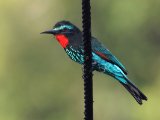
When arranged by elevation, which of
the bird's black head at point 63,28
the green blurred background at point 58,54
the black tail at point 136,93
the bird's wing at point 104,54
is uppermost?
the green blurred background at point 58,54

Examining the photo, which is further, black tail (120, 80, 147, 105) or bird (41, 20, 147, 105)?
bird (41, 20, 147, 105)

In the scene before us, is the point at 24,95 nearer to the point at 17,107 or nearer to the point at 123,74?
the point at 17,107

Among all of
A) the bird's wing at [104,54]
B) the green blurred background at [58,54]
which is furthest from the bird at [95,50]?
the green blurred background at [58,54]

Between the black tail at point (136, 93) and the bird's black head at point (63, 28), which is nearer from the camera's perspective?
the black tail at point (136, 93)

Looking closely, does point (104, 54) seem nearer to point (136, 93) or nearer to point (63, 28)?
point (63, 28)

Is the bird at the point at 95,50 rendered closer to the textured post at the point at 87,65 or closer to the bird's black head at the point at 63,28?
the bird's black head at the point at 63,28

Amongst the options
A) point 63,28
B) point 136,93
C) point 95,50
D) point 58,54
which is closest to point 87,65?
point 136,93

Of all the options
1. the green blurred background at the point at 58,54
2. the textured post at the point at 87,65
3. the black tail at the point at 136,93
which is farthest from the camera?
A: the green blurred background at the point at 58,54

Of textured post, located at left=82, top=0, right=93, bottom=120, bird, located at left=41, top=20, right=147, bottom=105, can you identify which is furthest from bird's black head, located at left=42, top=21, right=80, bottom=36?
textured post, located at left=82, top=0, right=93, bottom=120

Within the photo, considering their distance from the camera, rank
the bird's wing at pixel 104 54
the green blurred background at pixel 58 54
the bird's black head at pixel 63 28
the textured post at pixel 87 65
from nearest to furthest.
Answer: the textured post at pixel 87 65 < the bird's black head at pixel 63 28 < the bird's wing at pixel 104 54 < the green blurred background at pixel 58 54

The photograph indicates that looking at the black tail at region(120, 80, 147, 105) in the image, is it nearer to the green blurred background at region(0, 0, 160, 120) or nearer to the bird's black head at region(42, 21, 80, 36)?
the bird's black head at region(42, 21, 80, 36)
